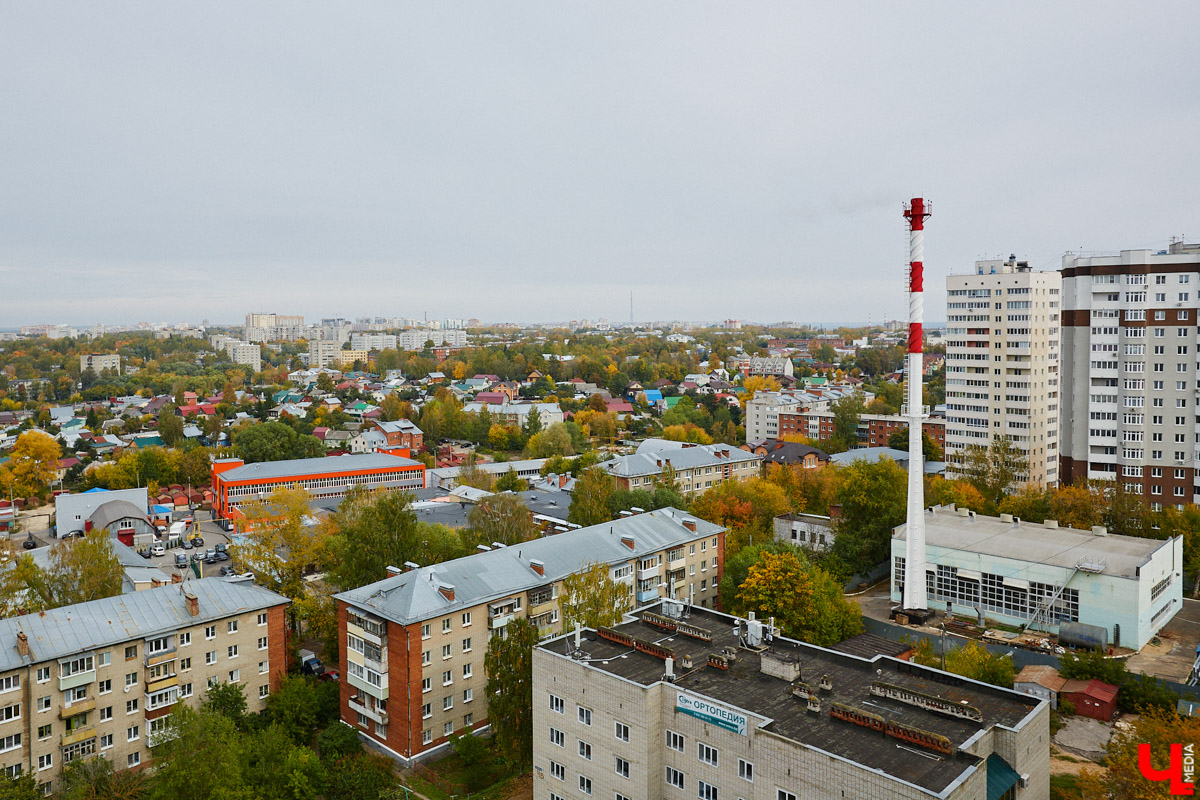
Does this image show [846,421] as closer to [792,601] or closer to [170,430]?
[792,601]

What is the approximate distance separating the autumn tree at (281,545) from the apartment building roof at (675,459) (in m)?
16.2

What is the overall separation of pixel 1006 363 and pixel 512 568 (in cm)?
3087

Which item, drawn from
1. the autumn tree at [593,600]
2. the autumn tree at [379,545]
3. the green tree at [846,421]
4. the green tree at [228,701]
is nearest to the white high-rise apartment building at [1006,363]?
A: the green tree at [846,421]

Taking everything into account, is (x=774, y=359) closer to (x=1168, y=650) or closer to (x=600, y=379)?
(x=600, y=379)

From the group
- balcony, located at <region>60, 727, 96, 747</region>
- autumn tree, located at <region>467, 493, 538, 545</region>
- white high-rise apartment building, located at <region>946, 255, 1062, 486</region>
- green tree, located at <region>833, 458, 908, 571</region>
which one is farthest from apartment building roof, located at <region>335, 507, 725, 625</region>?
white high-rise apartment building, located at <region>946, 255, 1062, 486</region>

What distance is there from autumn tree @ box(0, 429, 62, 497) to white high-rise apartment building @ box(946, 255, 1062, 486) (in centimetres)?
5164

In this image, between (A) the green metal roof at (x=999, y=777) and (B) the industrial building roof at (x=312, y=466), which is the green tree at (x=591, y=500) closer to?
(B) the industrial building roof at (x=312, y=466)

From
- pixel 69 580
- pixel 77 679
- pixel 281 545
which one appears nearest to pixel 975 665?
pixel 77 679

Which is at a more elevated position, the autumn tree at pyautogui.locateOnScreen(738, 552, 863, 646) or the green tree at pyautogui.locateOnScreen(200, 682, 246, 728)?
Result: the autumn tree at pyautogui.locateOnScreen(738, 552, 863, 646)

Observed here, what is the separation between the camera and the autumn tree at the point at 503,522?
2692 cm

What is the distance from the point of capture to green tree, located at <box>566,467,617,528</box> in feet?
101

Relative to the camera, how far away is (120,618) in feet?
57.8

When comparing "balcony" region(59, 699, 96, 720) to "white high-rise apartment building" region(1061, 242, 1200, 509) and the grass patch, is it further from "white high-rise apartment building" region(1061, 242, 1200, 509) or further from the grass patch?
"white high-rise apartment building" region(1061, 242, 1200, 509)

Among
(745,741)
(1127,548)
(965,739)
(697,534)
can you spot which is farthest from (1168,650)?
(745,741)
